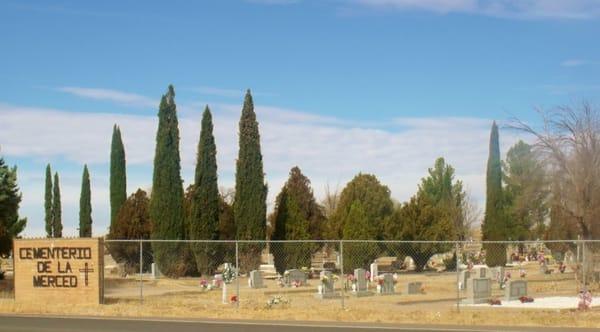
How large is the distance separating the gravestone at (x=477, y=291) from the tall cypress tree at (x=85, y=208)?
45351 mm

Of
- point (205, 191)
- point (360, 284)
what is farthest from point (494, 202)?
point (360, 284)

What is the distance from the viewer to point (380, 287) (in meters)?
34.2

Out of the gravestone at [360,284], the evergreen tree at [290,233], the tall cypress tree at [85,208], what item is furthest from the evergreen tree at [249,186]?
the tall cypress tree at [85,208]

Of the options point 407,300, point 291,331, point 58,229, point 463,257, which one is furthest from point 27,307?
point 58,229

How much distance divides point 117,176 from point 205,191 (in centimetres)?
1533

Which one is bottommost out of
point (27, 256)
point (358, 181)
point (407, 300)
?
point (407, 300)

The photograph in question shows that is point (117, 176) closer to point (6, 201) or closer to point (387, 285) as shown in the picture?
point (6, 201)

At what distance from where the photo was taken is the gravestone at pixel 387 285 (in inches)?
1347

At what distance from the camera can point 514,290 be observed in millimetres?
29922

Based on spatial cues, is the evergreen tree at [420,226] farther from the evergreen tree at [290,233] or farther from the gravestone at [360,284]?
the gravestone at [360,284]

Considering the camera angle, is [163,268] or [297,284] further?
[163,268]

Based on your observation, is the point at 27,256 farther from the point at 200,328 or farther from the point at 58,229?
the point at 58,229

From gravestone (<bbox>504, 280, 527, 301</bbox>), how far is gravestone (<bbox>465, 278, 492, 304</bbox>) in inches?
37.4

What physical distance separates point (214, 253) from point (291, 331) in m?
27.2
